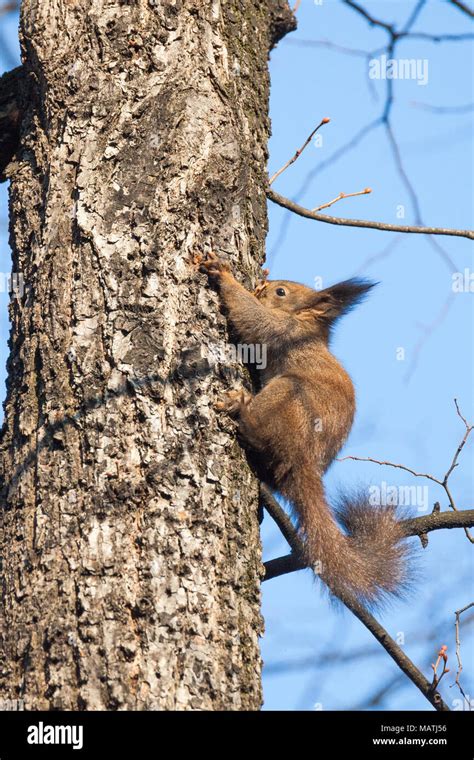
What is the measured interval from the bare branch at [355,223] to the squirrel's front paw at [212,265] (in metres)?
0.64

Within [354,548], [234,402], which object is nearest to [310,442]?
[354,548]

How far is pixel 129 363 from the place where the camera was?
2.68m

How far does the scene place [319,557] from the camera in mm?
3389

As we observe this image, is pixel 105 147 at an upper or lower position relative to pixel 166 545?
upper

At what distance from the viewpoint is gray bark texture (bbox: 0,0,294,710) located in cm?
238

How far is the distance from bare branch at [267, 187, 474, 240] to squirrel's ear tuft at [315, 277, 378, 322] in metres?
0.77

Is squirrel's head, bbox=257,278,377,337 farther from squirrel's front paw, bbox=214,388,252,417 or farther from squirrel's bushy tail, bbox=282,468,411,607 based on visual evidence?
squirrel's front paw, bbox=214,388,252,417

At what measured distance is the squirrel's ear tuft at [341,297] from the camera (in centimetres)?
432

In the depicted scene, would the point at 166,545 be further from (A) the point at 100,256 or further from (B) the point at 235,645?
(A) the point at 100,256

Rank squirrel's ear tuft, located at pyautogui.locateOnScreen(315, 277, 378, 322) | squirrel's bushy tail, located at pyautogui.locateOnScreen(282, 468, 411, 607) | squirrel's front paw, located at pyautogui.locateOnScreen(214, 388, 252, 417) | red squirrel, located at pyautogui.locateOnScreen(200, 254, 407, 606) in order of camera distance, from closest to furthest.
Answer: squirrel's front paw, located at pyautogui.locateOnScreen(214, 388, 252, 417) → red squirrel, located at pyautogui.locateOnScreen(200, 254, 407, 606) → squirrel's bushy tail, located at pyautogui.locateOnScreen(282, 468, 411, 607) → squirrel's ear tuft, located at pyautogui.locateOnScreen(315, 277, 378, 322)

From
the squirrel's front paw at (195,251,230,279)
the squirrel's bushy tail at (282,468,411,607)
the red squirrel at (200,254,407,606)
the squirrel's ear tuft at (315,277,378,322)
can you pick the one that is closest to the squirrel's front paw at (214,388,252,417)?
the red squirrel at (200,254,407,606)

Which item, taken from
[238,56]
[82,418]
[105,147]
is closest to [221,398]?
[82,418]

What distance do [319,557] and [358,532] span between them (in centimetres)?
33

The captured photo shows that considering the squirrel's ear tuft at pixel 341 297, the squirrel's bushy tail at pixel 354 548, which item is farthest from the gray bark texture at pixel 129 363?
the squirrel's ear tuft at pixel 341 297
